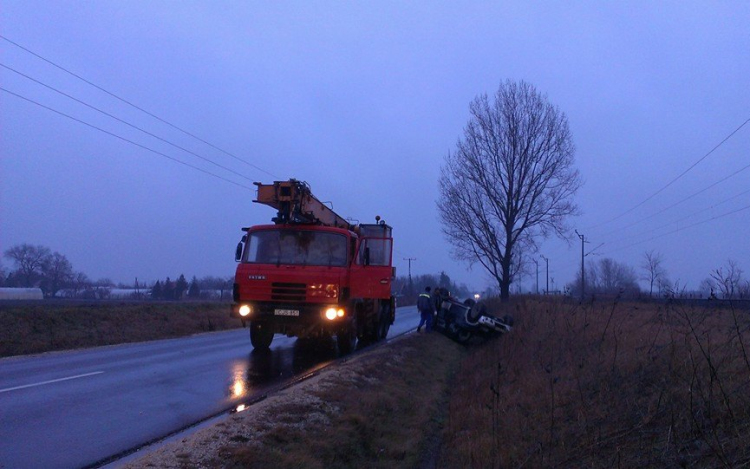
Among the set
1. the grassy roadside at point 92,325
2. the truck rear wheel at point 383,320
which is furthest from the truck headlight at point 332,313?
the grassy roadside at point 92,325

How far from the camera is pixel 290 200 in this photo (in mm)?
16453

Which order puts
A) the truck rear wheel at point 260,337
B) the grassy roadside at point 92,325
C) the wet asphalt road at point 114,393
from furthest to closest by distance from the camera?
the grassy roadside at point 92,325 < the truck rear wheel at point 260,337 < the wet asphalt road at point 114,393

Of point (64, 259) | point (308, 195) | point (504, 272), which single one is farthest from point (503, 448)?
point (64, 259)

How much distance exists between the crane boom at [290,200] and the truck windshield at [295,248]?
43cm

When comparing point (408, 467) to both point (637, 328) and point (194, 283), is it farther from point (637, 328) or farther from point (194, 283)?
point (194, 283)

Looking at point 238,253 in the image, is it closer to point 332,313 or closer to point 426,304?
point 332,313

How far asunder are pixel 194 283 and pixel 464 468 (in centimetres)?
5852

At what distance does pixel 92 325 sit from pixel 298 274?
12.2 meters

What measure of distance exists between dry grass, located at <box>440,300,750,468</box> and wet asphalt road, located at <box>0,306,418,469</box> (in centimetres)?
Answer: 368

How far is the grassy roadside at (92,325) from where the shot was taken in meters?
19.7

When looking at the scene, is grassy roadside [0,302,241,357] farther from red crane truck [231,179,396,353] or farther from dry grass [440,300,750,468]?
dry grass [440,300,750,468]

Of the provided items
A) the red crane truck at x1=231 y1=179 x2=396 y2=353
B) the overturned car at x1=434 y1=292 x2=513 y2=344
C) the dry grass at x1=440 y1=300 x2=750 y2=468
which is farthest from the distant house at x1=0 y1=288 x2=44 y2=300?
the dry grass at x1=440 y1=300 x2=750 y2=468

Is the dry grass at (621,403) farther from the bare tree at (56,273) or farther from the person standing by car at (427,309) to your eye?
the bare tree at (56,273)

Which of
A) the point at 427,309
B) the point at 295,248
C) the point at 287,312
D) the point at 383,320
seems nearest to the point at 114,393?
the point at 287,312
